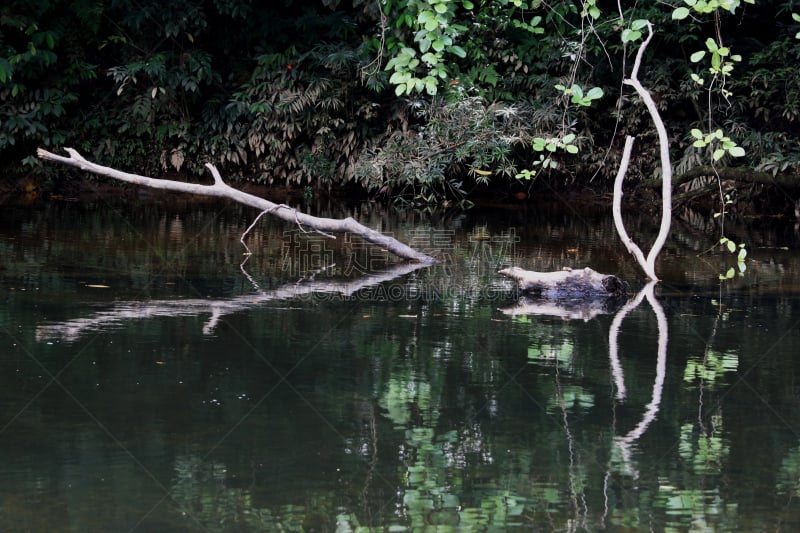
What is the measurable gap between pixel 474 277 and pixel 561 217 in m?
5.56

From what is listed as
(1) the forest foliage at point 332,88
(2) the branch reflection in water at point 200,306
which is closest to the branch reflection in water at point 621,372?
(2) the branch reflection in water at point 200,306

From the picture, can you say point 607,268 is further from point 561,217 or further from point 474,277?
point 561,217

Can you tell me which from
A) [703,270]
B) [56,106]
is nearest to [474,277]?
[703,270]

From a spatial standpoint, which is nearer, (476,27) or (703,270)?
(703,270)

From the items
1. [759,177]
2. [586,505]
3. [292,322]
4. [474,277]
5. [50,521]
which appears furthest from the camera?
[759,177]

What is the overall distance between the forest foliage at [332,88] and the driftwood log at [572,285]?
627 cm

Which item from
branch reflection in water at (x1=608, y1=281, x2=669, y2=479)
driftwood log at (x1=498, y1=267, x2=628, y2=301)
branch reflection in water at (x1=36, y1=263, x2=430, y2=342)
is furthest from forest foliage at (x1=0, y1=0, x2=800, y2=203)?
branch reflection in water at (x1=608, y1=281, x2=669, y2=479)

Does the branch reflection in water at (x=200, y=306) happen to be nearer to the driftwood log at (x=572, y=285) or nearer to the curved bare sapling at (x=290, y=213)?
the curved bare sapling at (x=290, y=213)

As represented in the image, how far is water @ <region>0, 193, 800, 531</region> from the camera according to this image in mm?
3490

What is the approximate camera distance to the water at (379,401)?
349 cm

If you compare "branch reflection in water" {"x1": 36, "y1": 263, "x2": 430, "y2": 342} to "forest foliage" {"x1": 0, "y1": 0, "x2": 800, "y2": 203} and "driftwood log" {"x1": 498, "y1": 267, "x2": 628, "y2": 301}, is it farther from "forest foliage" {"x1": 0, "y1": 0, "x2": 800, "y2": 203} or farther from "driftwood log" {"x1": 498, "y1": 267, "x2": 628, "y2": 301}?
"forest foliage" {"x1": 0, "y1": 0, "x2": 800, "y2": 203}

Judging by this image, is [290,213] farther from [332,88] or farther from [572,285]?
[332,88]

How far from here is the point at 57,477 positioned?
11.9 feet

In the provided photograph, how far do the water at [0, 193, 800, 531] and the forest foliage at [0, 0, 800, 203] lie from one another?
657 centimetres
